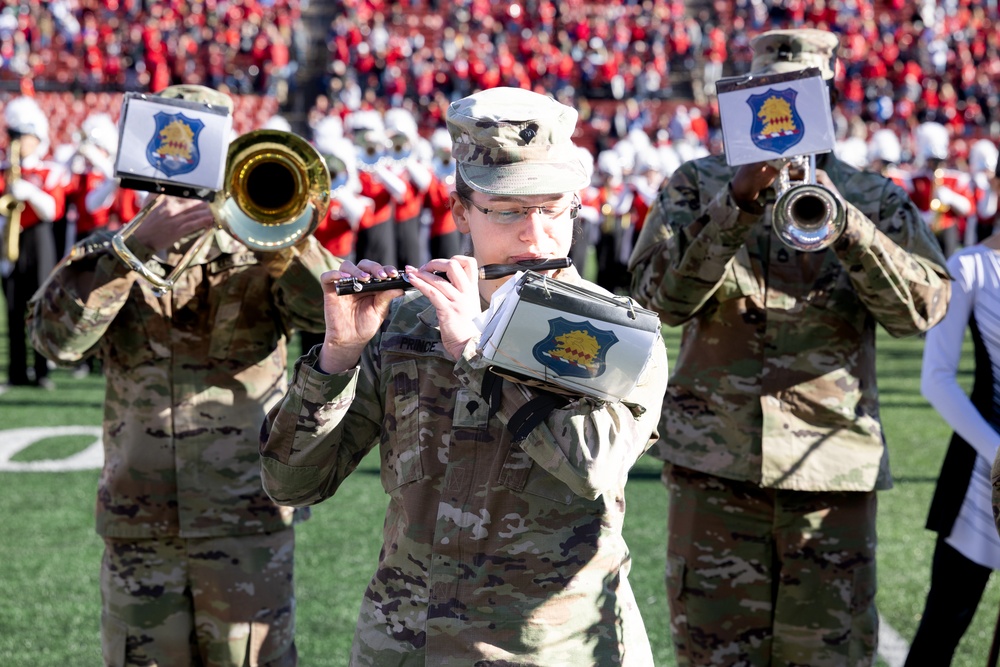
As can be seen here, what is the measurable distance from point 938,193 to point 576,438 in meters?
15.3

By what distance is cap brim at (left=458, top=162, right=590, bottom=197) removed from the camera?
2.17 metres

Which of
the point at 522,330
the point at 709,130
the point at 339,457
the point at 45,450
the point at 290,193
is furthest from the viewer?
the point at 709,130

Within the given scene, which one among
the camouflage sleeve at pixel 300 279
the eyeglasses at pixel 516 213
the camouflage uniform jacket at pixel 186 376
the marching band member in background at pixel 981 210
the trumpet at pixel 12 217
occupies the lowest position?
the marching band member in background at pixel 981 210

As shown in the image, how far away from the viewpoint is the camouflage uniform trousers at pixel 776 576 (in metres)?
3.39

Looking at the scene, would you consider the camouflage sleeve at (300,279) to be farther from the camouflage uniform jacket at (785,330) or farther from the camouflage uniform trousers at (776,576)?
the camouflage uniform trousers at (776,576)

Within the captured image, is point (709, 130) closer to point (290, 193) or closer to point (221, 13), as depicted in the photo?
point (221, 13)

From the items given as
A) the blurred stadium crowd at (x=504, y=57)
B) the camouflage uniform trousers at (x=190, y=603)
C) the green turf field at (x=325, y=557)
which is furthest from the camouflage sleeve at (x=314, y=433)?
the blurred stadium crowd at (x=504, y=57)

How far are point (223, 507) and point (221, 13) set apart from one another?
34916 mm

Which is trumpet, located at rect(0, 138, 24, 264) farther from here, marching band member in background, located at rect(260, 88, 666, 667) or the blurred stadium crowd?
the blurred stadium crowd

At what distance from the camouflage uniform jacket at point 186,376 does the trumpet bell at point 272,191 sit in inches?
6.1

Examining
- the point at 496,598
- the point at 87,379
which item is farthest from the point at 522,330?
the point at 87,379

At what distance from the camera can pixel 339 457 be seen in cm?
237

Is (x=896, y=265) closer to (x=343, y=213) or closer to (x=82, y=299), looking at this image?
(x=82, y=299)

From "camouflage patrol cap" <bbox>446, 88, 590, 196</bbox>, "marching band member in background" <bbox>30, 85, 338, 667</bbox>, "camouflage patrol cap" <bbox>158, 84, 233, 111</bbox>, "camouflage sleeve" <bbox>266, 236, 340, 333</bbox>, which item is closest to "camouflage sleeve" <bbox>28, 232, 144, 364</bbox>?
"marching band member in background" <bbox>30, 85, 338, 667</bbox>
